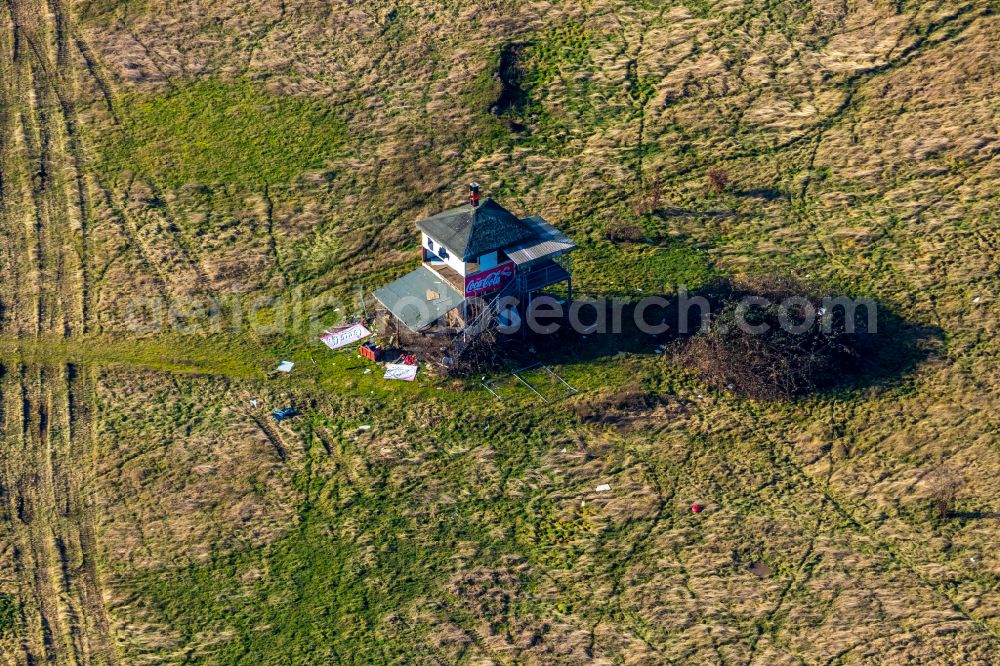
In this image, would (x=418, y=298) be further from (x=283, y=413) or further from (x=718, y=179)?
(x=718, y=179)

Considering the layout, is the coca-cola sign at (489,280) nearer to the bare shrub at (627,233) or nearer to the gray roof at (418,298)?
the gray roof at (418,298)

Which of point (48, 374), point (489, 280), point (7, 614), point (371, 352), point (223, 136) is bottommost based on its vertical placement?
point (7, 614)

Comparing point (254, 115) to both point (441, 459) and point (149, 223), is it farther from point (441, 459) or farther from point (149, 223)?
point (441, 459)

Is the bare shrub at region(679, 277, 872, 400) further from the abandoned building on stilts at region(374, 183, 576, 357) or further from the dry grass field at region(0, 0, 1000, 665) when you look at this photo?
the abandoned building on stilts at region(374, 183, 576, 357)

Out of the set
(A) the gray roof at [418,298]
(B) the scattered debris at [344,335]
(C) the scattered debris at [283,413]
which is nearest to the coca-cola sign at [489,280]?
(A) the gray roof at [418,298]

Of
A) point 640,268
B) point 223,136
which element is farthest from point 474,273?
point 223,136

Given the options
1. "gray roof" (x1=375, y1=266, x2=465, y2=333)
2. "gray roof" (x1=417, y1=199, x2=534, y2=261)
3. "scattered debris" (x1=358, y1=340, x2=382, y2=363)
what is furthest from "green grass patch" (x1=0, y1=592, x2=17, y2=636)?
"gray roof" (x1=417, y1=199, x2=534, y2=261)
